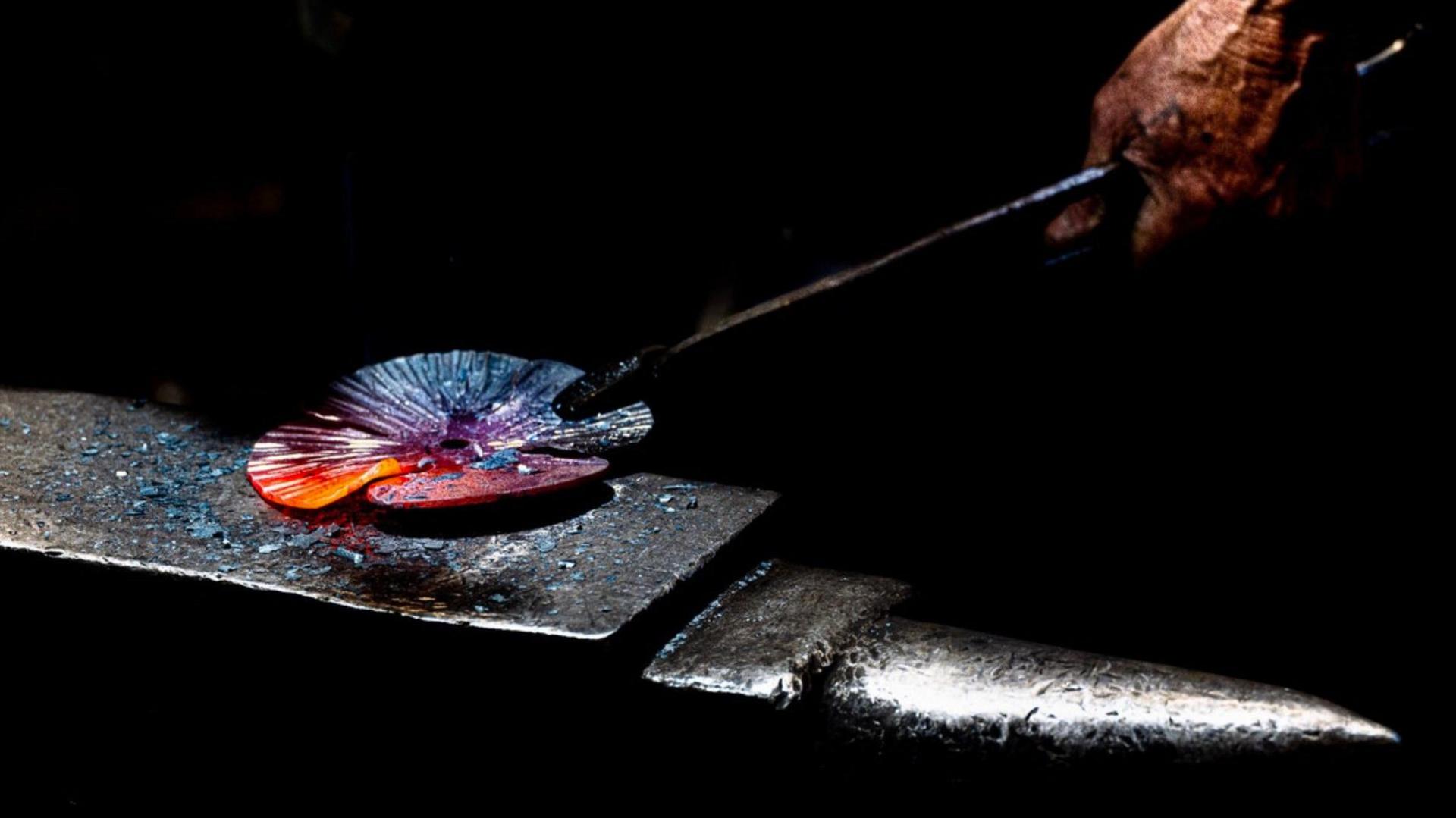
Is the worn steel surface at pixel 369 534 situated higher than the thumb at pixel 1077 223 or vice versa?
the thumb at pixel 1077 223

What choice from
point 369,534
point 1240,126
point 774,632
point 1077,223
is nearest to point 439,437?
point 369,534

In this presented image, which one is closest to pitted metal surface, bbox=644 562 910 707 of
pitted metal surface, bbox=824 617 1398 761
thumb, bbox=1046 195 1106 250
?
pitted metal surface, bbox=824 617 1398 761

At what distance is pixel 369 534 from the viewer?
1.49 metres

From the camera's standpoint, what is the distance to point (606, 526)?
1.52 m

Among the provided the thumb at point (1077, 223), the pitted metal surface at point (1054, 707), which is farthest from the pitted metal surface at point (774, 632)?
the thumb at point (1077, 223)

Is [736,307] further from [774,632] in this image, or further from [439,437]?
[774,632]

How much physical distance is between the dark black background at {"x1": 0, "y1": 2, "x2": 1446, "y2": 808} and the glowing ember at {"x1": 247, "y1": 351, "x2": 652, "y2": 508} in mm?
200

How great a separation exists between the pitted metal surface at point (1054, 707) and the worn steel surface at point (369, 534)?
0.98ft

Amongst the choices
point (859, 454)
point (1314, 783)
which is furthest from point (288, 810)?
point (859, 454)

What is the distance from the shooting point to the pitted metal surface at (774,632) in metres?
1.23

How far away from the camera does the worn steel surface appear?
132 cm

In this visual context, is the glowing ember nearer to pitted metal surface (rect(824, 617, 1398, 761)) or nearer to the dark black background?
the dark black background

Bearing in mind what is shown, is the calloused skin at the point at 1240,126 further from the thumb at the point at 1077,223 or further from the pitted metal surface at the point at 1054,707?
the pitted metal surface at the point at 1054,707

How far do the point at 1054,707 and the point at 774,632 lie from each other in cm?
35
